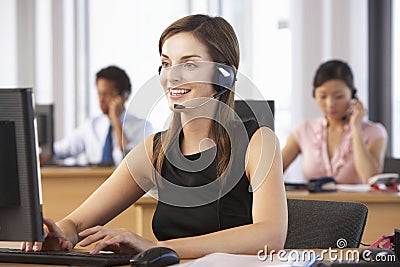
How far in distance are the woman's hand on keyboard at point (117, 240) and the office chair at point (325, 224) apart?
530 millimetres

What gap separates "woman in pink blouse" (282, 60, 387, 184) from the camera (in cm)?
446

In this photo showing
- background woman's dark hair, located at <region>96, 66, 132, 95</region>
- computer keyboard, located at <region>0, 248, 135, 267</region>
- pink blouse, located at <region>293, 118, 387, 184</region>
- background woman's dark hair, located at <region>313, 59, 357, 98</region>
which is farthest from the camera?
background woman's dark hair, located at <region>96, 66, 132, 95</region>

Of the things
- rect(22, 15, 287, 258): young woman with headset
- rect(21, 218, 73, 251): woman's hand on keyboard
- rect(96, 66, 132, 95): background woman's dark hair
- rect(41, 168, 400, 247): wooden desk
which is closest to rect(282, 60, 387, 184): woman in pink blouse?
rect(41, 168, 400, 247): wooden desk

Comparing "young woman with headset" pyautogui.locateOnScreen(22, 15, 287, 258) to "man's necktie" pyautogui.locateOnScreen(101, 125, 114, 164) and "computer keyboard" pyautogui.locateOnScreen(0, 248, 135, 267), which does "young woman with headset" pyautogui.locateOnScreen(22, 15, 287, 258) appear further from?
"man's necktie" pyautogui.locateOnScreen(101, 125, 114, 164)

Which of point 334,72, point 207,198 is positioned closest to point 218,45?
point 207,198

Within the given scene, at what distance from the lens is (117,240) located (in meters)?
1.91

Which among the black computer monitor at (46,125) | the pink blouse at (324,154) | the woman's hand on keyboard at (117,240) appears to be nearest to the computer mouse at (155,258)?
the woman's hand on keyboard at (117,240)

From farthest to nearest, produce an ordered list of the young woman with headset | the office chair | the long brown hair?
the office chair, the long brown hair, the young woman with headset

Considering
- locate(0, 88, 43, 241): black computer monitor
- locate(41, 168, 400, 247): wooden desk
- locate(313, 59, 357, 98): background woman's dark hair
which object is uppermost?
locate(313, 59, 357, 98): background woman's dark hair

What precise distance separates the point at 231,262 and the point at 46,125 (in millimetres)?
3635

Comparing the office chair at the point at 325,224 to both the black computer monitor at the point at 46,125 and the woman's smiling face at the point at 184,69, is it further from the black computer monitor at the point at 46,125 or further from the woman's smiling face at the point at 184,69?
the black computer monitor at the point at 46,125

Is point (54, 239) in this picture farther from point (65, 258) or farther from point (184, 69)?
point (184, 69)

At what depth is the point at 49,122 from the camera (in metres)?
5.26

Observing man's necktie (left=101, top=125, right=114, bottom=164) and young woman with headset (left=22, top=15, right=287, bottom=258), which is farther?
man's necktie (left=101, top=125, right=114, bottom=164)
